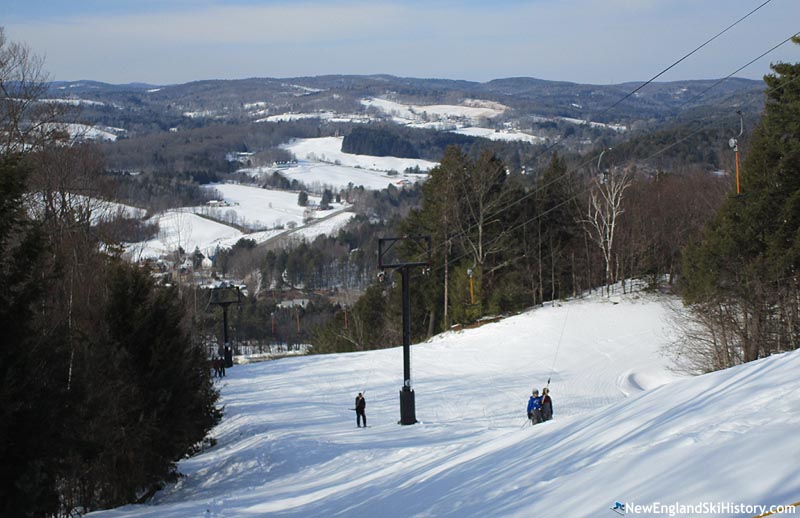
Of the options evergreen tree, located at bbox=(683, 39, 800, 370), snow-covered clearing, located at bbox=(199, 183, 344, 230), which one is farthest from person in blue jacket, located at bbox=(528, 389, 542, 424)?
snow-covered clearing, located at bbox=(199, 183, 344, 230)

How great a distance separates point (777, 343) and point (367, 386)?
1343 cm

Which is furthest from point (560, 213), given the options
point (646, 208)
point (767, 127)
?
point (767, 127)

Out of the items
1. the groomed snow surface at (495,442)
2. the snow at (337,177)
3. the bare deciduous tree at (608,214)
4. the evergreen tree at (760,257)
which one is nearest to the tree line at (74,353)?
the groomed snow surface at (495,442)

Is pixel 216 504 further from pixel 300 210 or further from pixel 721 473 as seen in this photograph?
pixel 300 210

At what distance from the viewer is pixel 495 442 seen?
1275 centimetres

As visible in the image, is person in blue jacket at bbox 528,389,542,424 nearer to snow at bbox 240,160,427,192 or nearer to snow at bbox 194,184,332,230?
snow at bbox 194,184,332,230

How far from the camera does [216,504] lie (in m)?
11.9

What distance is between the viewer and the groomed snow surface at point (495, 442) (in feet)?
23.7

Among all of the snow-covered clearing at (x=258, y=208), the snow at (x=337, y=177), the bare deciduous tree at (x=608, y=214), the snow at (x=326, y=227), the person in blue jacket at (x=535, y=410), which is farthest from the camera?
the snow at (x=337, y=177)

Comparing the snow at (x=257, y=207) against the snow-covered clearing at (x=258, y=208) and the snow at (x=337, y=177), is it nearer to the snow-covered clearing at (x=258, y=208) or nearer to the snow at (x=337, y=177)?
the snow-covered clearing at (x=258, y=208)

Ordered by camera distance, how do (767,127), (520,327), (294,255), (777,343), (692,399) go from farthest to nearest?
(294,255)
(520,327)
(767,127)
(777,343)
(692,399)

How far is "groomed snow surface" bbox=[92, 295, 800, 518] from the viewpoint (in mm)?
7223

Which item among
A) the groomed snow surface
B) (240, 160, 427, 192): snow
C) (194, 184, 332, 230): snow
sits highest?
(240, 160, 427, 192): snow

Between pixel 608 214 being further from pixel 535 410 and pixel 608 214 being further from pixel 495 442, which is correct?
pixel 495 442
